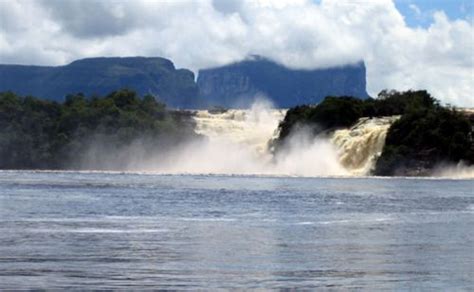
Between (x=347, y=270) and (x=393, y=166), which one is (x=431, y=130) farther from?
(x=347, y=270)

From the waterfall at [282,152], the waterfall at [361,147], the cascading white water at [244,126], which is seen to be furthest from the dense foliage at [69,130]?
the waterfall at [361,147]

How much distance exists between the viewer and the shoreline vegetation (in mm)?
134375

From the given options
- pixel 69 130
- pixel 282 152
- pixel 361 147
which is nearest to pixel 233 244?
pixel 361 147

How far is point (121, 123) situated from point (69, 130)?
A: 314 inches

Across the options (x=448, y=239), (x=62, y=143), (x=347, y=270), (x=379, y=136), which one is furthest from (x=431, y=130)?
(x=347, y=270)

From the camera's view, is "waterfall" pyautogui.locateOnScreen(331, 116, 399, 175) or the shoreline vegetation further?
the shoreline vegetation

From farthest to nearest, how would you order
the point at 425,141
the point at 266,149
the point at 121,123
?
the point at 121,123 → the point at 266,149 → the point at 425,141

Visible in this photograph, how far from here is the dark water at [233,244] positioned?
78.4 feet

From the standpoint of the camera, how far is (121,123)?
15925cm

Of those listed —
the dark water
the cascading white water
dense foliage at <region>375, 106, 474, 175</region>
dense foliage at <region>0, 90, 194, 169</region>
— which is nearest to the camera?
the dark water

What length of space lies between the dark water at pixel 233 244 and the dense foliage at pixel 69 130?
94.7m

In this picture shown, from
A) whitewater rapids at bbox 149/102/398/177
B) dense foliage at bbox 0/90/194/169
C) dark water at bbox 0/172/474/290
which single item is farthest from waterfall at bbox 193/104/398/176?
dark water at bbox 0/172/474/290

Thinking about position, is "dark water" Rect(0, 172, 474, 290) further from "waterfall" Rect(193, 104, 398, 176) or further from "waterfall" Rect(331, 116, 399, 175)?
"waterfall" Rect(193, 104, 398, 176)

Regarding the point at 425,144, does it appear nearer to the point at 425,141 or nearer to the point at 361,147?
the point at 425,141
